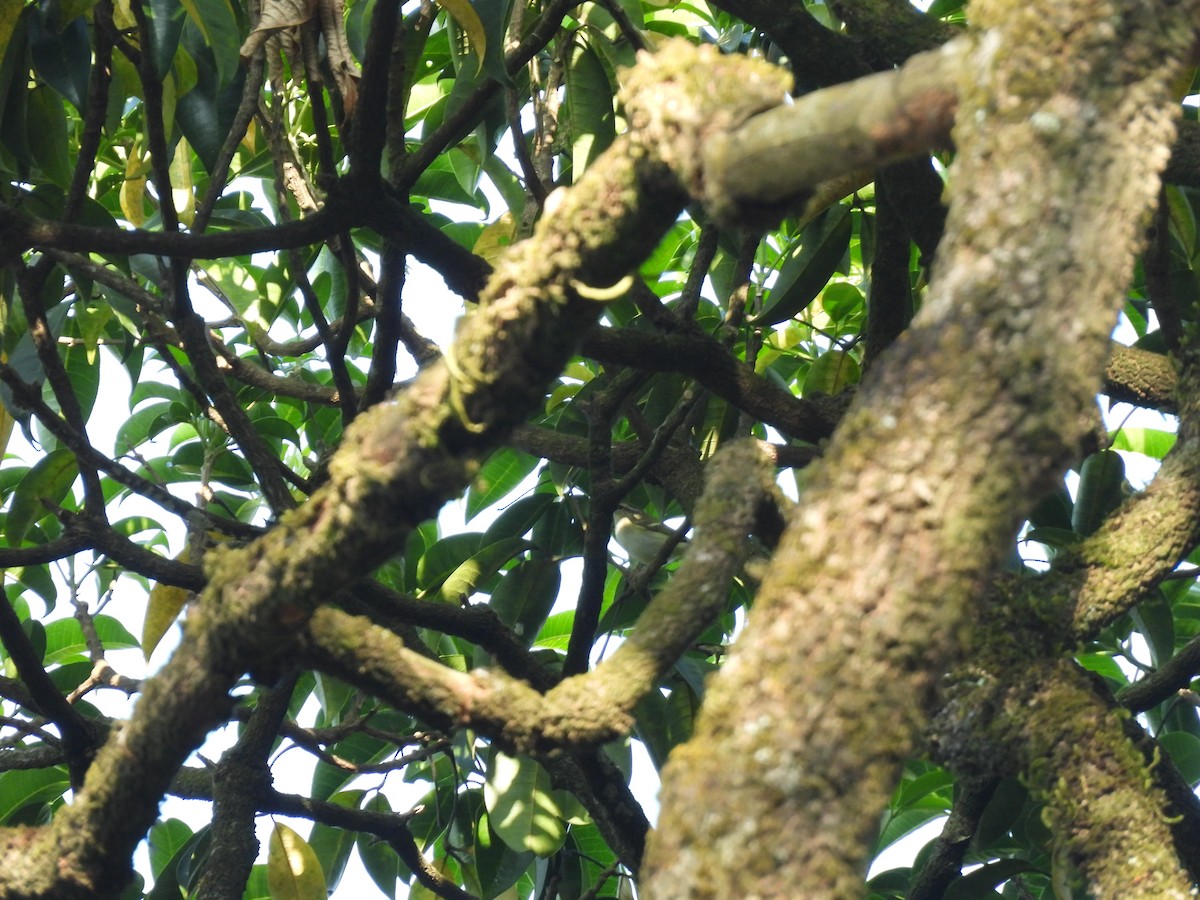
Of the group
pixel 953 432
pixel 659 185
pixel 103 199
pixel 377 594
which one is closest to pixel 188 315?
pixel 377 594

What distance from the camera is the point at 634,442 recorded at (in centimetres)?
212

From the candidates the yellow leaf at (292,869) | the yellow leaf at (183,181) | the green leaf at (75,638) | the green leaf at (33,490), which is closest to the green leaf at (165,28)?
the yellow leaf at (183,181)

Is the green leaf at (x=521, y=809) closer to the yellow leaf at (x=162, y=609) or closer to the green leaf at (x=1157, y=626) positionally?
the yellow leaf at (x=162, y=609)

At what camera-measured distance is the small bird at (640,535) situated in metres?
1.97

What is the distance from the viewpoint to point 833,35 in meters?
1.65

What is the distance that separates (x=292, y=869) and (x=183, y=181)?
3.63ft

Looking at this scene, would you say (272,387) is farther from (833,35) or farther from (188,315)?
(833,35)

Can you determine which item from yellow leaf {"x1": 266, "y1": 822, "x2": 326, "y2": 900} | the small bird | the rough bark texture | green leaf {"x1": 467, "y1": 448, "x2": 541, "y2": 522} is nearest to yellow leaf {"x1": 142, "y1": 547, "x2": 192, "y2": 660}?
yellow leaf {"x1": 266, "y1": 822, "x2": 326, "y2": 900}

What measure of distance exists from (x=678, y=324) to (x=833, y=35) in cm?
44

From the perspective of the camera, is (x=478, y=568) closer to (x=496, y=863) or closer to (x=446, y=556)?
(x=446, y=556)

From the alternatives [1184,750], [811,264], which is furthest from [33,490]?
[1184,750]

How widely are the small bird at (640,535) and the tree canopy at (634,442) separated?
0.08m

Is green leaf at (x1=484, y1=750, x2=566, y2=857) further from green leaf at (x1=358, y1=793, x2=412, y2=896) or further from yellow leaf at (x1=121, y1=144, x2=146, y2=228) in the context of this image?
yellow leaf at (x1=121, y1=144, x2=146, y2=228)

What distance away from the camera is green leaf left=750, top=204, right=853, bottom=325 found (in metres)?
1.92
